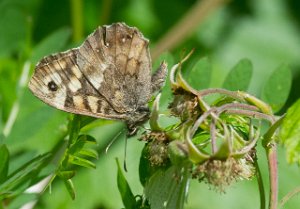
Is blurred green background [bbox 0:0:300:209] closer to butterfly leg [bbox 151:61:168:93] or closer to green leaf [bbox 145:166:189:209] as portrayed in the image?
butterfly leg [bbox 151:61:168:93]

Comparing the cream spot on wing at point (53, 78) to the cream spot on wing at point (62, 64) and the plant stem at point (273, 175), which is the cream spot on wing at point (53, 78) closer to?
the cream spot on wing at point (62, 64)

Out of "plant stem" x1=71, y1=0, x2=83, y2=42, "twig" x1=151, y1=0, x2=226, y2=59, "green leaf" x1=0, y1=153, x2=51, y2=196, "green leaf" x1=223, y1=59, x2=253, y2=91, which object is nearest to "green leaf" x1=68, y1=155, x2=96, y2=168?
"green leaf" x1=0, y1=153, x2=51, y2=196

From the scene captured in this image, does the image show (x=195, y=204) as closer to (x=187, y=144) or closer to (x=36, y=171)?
(x=36, y=171)

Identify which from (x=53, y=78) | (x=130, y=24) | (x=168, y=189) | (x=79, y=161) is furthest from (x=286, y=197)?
(x=130, y=24)

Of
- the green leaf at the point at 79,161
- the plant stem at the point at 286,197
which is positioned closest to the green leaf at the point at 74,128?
the green leaf at the point at 79,161

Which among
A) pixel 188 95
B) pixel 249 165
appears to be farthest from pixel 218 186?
pixel 188 95

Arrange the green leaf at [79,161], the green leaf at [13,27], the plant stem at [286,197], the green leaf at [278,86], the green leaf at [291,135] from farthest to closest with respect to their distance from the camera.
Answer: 1. the green leaf at [13,27]
2. the green leaf at [278,86]
3. the green leaf at [79,161]
4. the plant stem at [286,197]
5. the green leaf at [291,135]

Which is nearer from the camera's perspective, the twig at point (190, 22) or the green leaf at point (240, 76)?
the green leaf at point (240, 76)
